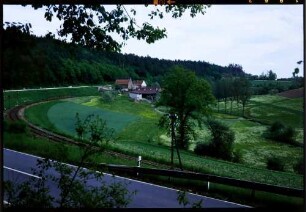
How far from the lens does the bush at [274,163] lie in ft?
13.0

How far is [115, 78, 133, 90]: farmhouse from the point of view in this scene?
12.3 ft

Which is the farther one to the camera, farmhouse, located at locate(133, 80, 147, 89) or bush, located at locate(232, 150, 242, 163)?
bush, located at locate(232, 150, 242, 163)

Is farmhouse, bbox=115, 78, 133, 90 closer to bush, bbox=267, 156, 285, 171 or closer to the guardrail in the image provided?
the guardrail

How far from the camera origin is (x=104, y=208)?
3.19m

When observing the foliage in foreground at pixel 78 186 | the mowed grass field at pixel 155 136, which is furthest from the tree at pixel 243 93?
the foliage in foreground at pixel 78 186

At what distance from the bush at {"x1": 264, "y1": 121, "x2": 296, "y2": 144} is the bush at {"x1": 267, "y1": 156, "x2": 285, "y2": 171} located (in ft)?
0.89

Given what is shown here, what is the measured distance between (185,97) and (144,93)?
441 mm

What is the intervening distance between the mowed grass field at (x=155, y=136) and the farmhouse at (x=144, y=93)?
8cm

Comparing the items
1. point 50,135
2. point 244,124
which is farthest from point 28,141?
point 244,124

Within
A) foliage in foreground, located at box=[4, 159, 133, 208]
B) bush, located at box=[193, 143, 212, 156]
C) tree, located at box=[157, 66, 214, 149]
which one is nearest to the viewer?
foliage in foreground, located at box=[4, 159, 133, 208]

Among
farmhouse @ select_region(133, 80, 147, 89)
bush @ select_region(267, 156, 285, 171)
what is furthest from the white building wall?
bush @ select_region(267, 156, 285, 171)

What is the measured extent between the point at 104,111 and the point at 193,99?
967mm

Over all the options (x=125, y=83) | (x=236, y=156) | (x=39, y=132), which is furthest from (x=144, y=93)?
(x=236, y=156)

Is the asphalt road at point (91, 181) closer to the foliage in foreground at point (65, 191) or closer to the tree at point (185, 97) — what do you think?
the foliage in foreground at point (65, 191)
